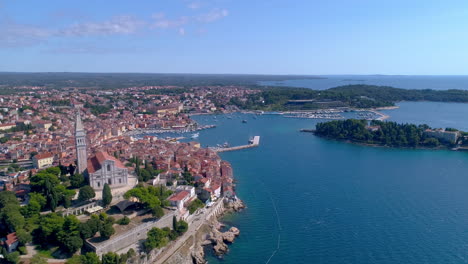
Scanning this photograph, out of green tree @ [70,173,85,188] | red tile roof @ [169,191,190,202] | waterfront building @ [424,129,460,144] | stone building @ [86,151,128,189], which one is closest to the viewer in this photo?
red tile roof @ [169,191,190,202]

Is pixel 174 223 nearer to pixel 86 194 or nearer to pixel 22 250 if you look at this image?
pixel 86 194

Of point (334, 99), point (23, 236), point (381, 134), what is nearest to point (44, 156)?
point (23, 236)

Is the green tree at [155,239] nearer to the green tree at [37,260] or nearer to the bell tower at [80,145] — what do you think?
the green tree at [37,260]

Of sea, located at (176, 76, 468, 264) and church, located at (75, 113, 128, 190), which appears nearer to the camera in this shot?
sea, located at (176, 76, 468, 264)

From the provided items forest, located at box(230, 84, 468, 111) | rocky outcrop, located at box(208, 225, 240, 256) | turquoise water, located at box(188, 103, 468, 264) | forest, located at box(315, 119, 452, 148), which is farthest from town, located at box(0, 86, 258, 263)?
forest, located at box(230, 84, 468, 111)

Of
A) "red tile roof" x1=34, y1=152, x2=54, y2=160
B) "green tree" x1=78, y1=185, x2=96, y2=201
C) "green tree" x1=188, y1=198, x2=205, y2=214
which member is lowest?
"green tree" x1=188, y1=198, x2=205, y2=214

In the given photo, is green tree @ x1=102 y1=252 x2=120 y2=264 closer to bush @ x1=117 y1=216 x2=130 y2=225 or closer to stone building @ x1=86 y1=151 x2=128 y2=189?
bush @ x1=117 y1=216 x2=130 y2=225

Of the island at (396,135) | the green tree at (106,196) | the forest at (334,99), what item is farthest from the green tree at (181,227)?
the forest at (334,99)
